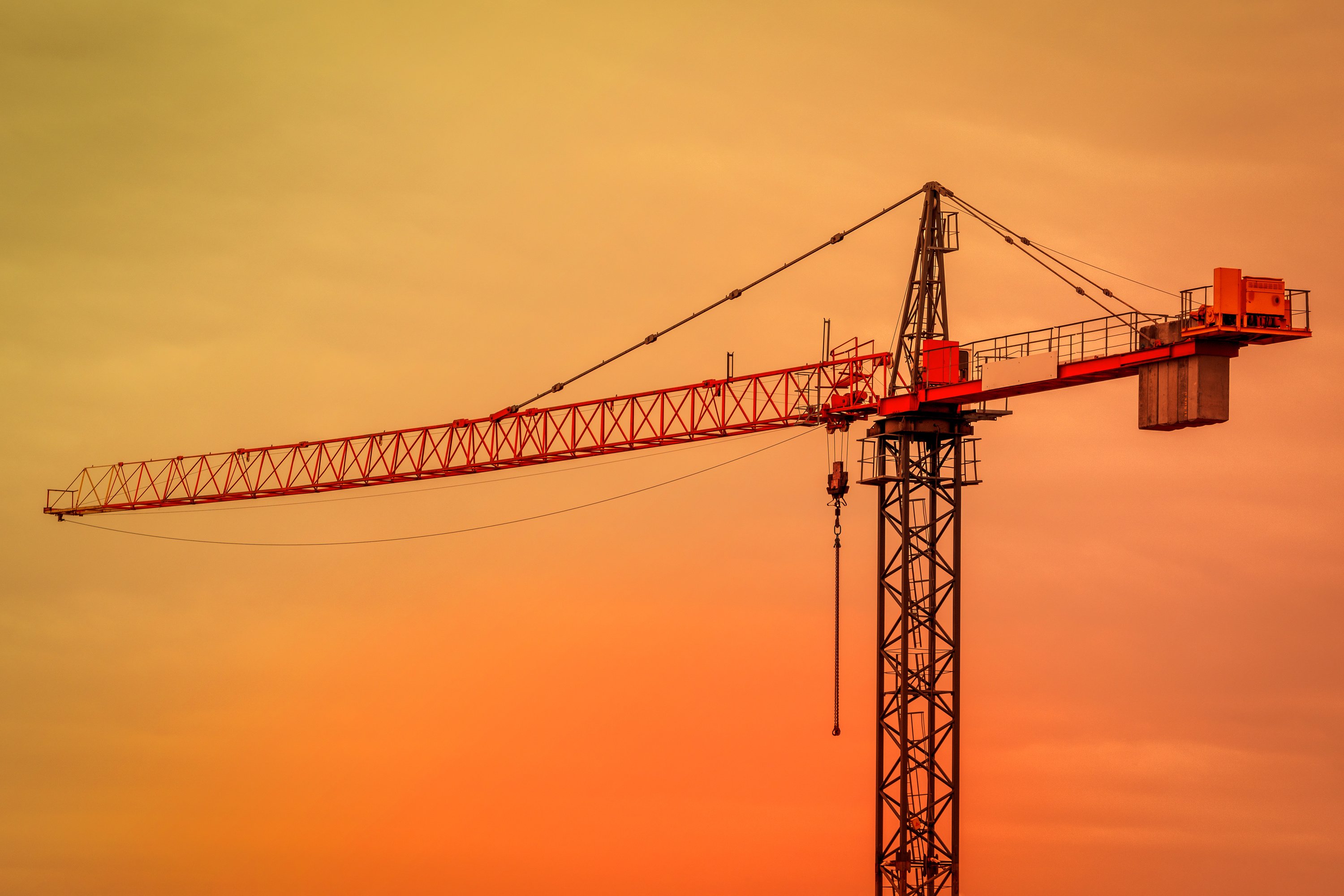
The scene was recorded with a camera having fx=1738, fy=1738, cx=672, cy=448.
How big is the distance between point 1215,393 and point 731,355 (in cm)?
2660

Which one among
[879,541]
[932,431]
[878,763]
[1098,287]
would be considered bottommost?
[878,763]

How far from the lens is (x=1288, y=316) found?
66.9 metres

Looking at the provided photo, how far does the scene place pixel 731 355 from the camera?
3423 inches

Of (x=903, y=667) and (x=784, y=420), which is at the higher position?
(x=784, y=420)

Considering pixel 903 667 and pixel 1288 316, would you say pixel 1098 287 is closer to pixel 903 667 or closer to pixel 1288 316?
pixel 1288 316

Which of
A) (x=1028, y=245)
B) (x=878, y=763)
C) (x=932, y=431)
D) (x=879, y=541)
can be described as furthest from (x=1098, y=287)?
(x=878, y=763)

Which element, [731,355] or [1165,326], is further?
[731,355]

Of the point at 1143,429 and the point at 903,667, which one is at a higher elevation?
the point at 1143,429

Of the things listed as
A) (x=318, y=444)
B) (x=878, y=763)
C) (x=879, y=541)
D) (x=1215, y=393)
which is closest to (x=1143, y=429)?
(x=1215, y=393)

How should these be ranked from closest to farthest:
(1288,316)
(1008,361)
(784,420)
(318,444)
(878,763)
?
1. (1288,316)
2. (1008,361)
3. (878,763)
4. (784,420)
5. (318,444)

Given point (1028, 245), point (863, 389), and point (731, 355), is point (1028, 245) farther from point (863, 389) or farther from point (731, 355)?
point (731, 355)

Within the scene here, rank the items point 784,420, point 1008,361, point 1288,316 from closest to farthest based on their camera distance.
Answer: point 1288,316 < point 1008,361 < point 784,420

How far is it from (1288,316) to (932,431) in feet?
58.5

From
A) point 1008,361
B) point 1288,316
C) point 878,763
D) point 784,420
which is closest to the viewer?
point 1288,316
